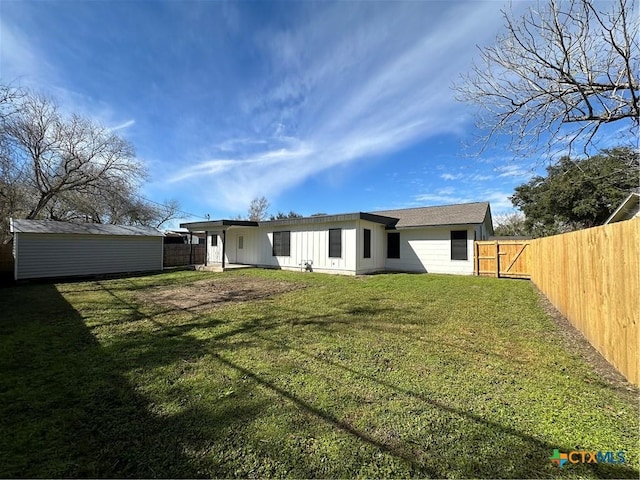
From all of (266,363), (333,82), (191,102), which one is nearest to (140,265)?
(191,102)

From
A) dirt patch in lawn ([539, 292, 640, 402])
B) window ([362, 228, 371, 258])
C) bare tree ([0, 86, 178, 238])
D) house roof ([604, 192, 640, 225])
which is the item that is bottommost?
dirt patch in lawn ([539, 292, 640, 402])

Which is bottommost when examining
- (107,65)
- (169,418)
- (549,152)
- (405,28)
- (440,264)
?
(169,418)

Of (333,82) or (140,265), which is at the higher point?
(333,82)

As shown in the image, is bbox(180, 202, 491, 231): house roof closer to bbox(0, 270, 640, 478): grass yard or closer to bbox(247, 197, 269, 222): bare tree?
bbox(0, 270, 640, 478): grass yard

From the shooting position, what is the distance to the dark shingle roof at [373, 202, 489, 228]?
1231 centimetres

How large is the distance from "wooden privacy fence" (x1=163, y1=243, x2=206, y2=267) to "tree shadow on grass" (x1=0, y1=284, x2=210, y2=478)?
13798 mm

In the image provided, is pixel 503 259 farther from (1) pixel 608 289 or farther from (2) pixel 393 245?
(1) pixel 608 289

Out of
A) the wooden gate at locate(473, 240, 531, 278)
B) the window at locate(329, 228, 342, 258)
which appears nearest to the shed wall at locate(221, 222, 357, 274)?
the window at locate(329, 228, 342, 258)

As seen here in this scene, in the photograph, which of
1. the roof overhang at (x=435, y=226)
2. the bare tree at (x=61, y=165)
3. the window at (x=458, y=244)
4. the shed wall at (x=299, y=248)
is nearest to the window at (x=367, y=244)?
the shed wall at (x=299, y=248)

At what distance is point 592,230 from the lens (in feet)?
12.5

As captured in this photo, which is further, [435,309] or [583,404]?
[435,309]

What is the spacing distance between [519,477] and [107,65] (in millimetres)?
12319

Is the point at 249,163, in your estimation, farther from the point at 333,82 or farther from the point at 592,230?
the point at 592,230

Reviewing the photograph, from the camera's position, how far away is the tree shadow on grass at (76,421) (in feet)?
5.80
